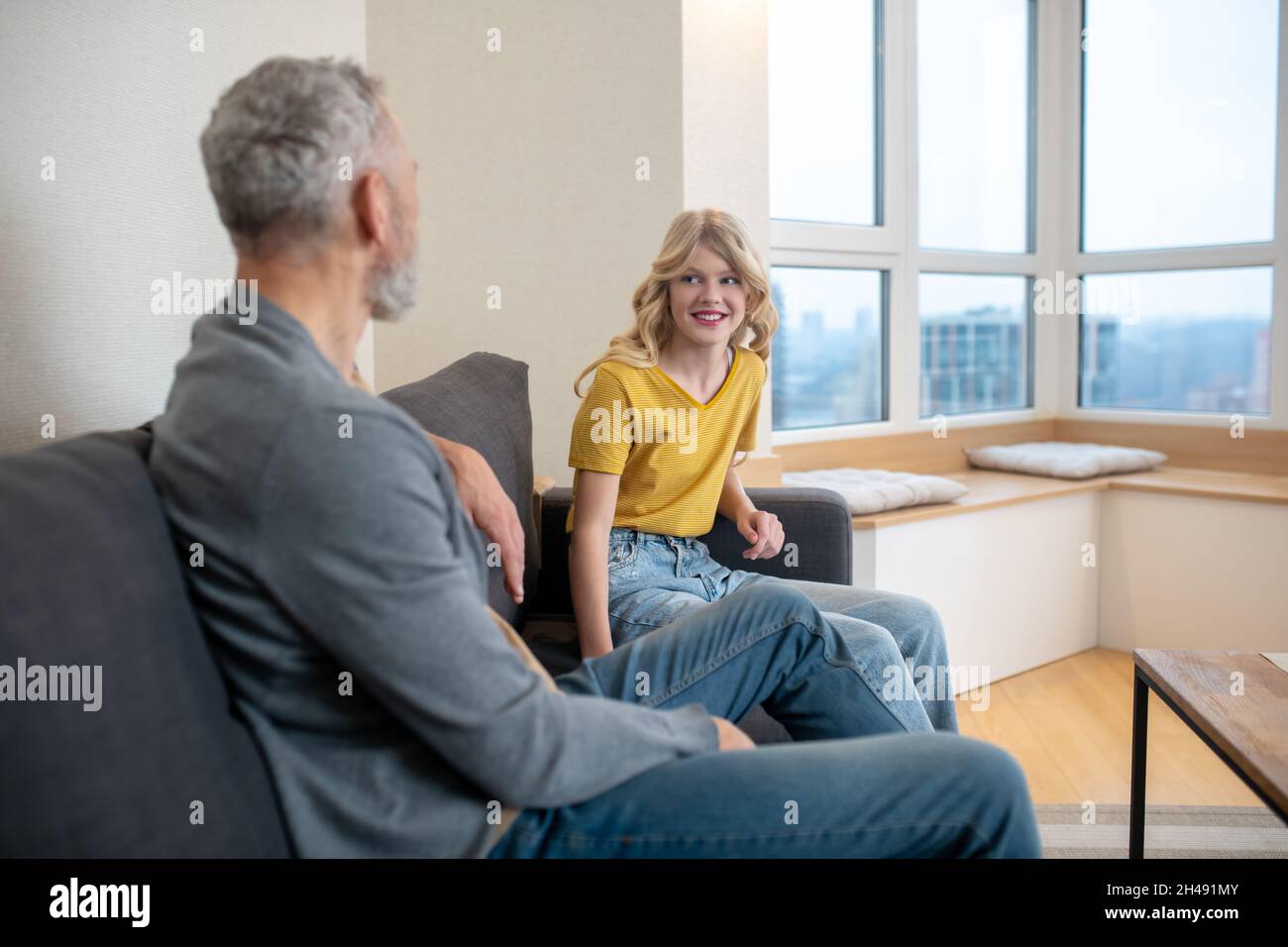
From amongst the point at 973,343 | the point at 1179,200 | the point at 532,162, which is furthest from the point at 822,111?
the point at 1179,200

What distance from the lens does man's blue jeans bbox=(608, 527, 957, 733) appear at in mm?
1762

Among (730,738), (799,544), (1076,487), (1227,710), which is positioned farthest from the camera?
(1076,487)

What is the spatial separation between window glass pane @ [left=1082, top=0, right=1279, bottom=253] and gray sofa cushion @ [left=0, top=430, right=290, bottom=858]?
145 inches

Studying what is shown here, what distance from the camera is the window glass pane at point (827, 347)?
138 inches

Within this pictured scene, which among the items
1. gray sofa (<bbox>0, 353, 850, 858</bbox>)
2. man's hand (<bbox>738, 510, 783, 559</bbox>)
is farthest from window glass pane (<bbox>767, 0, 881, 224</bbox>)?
gray sofa (<bbox>0, 353, 850, 858</bbox>)

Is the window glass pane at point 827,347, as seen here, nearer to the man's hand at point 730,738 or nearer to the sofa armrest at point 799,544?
the sofa armrest at point 799,544

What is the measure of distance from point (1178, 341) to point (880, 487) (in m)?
1.51

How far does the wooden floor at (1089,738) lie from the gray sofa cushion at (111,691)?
1.94m

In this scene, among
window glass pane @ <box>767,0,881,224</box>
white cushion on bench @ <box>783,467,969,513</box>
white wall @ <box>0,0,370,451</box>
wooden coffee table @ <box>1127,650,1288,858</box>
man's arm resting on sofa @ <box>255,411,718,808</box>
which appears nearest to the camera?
man's arm resting on sofa @ <box>255,411,718,808</box>

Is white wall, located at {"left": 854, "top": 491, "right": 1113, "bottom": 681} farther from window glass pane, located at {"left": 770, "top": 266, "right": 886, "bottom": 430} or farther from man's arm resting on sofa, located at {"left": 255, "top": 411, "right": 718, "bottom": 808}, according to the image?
man's arm resting on sofa, located at {"left": 255, "top": 411, "right": 718, "bottom": 808}

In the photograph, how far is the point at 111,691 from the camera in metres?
0.83

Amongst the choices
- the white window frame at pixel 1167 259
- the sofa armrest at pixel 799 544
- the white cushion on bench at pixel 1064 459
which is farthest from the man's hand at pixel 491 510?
the white window frame at pixel 1167 259

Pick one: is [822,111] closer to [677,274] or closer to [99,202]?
[677,274]

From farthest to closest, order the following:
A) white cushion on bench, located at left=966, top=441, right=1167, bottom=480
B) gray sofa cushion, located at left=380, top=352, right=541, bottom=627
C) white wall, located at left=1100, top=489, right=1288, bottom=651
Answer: white cushion on bench, located at left=966, top=441, right=1167, bottom=480 → white wall, located at left=1100, top=489, right=1288, bottom=651 → gray sofa cushion, located at left=380, top=352, right=541, bottom=627
